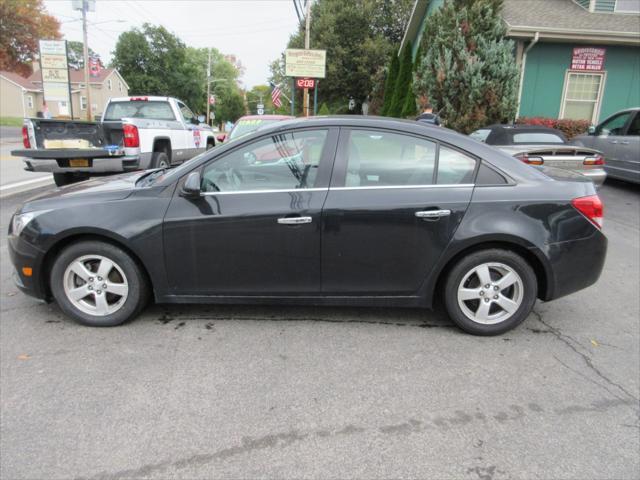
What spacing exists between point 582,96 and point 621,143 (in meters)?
6.09

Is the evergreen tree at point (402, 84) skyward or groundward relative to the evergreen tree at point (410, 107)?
skyward

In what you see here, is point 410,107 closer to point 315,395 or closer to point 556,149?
point 556,149

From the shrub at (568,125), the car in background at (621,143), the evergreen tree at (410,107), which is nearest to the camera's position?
the car in background at (621,143)

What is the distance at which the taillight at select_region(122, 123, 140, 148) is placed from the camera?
28.1ft

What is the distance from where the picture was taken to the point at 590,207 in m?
3.63

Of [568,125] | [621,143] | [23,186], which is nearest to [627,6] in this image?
[568,125]

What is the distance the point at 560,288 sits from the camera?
365cm

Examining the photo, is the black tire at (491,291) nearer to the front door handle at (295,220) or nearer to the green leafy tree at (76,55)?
the front door handle at (295,220)

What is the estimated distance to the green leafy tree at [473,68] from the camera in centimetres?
1217

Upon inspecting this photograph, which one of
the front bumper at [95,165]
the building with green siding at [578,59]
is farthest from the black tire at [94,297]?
the building with green siding at [578,59]

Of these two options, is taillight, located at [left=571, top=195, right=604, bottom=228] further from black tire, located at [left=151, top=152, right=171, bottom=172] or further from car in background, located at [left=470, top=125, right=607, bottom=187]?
black tire, located at [left=151, top=152, right=171, bottom=172]

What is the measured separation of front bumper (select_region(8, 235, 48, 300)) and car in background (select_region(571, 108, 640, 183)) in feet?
34.2

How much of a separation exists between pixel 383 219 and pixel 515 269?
3.50ft

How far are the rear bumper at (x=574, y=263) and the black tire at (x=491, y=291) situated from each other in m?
0.16
